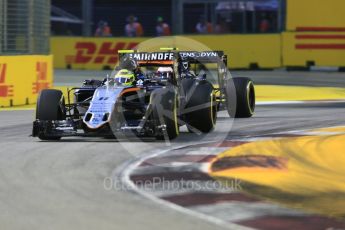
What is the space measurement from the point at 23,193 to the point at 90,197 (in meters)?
0.63

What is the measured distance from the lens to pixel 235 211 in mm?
6336

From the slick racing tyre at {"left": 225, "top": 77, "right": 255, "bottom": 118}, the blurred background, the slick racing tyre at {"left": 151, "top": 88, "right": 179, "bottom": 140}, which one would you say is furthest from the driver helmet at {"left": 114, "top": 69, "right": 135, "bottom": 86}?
the blurred background

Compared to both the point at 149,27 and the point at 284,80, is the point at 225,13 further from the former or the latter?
the point at 284,80

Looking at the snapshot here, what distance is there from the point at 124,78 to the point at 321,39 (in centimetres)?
1854

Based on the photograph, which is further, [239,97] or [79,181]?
[239,97]

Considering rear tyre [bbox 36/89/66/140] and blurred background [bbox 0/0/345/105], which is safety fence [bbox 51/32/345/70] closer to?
blurred background [bbox 0/0/345/105]

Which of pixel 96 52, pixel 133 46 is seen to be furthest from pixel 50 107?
pixel 96 52

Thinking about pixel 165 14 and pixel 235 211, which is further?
pixel 165 14

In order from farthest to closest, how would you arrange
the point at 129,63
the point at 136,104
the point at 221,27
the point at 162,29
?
the point at 162,29 < the point at 221,27 < the point at 129,63 < the point at 136,104

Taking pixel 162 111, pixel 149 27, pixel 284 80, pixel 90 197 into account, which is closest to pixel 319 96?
pixel 284 80

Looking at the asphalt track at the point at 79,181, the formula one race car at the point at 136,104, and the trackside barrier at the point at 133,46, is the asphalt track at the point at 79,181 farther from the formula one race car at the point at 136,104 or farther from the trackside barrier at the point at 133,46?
the trackside barrier at the point at 133,46

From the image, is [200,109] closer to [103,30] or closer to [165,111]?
[165,111]

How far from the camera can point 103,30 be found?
3247cm

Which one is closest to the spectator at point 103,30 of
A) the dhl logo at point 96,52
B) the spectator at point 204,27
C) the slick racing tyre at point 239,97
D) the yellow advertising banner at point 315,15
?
the dhl logo at point 96,52
